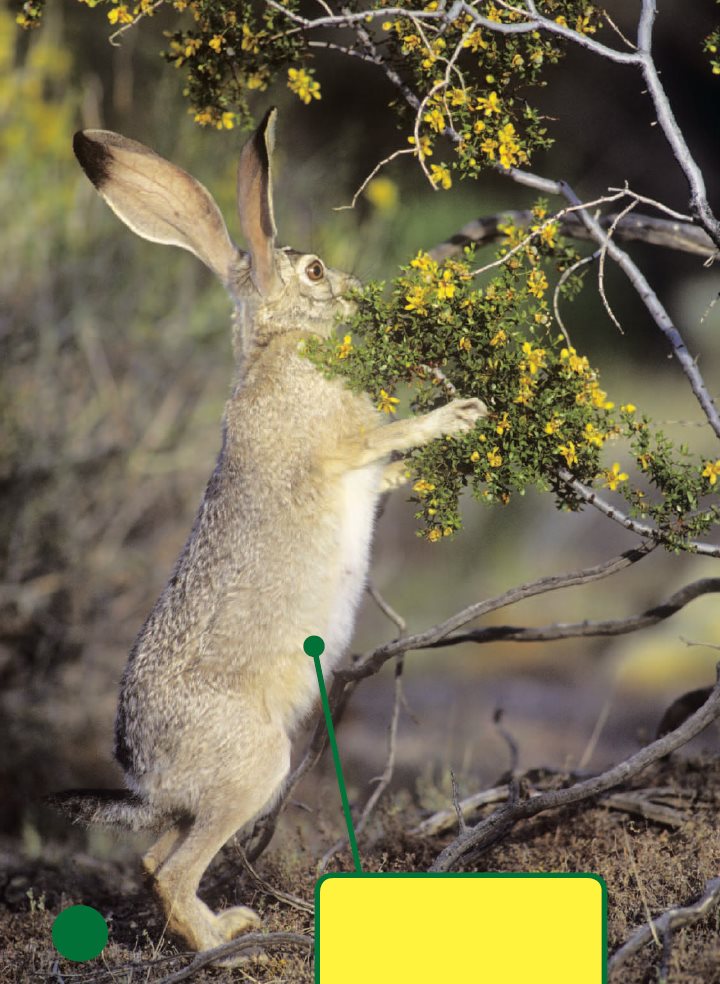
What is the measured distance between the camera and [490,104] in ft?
13.4

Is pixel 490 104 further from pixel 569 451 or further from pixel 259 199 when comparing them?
pixel 569 451

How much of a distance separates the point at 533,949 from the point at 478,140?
2680mm

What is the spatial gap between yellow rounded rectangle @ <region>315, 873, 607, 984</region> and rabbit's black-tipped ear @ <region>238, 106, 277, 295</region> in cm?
230

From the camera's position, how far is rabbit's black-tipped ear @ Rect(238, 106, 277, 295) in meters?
4.07

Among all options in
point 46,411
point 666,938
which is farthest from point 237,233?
point 666,938

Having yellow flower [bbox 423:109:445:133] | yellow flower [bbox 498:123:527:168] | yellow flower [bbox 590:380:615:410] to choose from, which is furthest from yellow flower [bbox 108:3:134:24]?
yellow flower [bbox 590:380:615:410]

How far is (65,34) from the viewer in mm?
10148

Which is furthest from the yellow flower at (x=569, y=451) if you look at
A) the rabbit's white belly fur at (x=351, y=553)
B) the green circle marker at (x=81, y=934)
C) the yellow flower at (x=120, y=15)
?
the green circle marker at (x=81, y=934)

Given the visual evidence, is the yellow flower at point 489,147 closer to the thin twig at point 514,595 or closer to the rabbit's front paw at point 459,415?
the rabbit's front paw at point 459,415

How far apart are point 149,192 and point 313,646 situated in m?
1.83

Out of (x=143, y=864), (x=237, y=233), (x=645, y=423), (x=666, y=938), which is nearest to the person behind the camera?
(x=666, y=938)

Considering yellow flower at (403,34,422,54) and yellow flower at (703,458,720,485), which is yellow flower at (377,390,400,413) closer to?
yellow flower at (703,458,720,485)

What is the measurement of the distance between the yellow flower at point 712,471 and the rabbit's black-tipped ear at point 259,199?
1.76 m

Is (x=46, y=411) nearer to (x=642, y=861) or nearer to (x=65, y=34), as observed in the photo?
(x=65, y=34)
